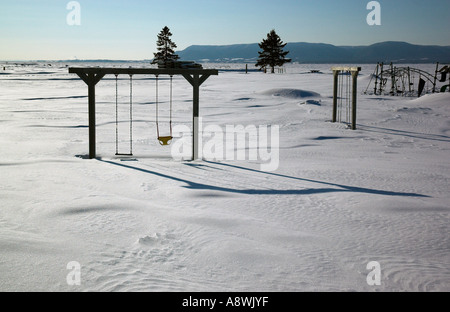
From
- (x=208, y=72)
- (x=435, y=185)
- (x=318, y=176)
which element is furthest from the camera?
(x=208, y=72)

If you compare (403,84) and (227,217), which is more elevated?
(403,84)

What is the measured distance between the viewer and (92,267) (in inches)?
183

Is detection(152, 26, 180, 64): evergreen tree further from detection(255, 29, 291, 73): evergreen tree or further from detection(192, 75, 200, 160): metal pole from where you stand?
detection(192, 75, 200, 160): metal pole

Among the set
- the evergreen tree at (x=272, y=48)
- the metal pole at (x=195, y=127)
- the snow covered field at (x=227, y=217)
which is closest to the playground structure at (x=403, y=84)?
the snow covered field at (x=227, y=217)

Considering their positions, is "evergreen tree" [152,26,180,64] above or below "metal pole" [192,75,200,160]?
above

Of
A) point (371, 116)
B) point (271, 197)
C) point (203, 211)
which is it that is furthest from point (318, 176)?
point (371, 116)

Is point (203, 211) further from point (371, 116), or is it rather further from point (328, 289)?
point (371, 116)

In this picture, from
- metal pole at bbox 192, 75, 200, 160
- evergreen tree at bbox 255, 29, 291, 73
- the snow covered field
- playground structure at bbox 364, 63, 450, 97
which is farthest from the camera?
evergreen tree at bbox 255, 29, 291, 73

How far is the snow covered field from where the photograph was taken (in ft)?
14.9

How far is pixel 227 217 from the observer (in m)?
6.34

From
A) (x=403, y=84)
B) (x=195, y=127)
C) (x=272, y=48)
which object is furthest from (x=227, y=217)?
(x=272, y=48)

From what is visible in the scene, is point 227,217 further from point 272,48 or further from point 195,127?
point 272,48

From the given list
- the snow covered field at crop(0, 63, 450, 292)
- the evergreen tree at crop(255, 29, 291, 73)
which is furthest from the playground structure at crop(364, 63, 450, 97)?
the evergreen tree at crop(255, 29, 291, 73)

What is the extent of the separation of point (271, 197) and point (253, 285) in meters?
3.19
